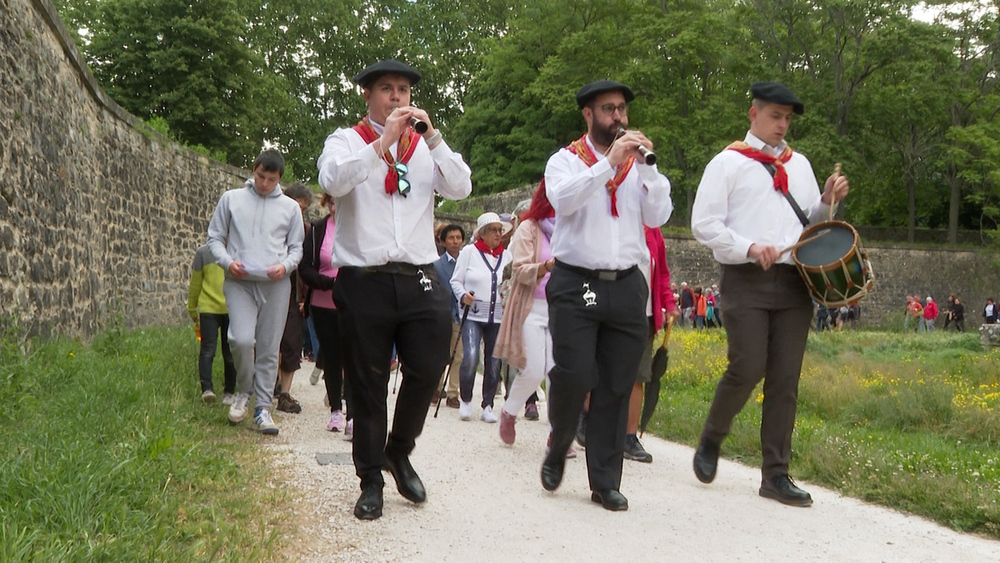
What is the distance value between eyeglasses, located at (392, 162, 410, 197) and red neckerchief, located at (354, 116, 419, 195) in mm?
15

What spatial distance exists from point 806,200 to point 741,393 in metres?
1.13

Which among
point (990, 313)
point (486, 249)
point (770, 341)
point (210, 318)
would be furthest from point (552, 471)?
point (990, 313)

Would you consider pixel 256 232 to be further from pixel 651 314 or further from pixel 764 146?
pixel 764 146

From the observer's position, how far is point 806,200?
5805 mm

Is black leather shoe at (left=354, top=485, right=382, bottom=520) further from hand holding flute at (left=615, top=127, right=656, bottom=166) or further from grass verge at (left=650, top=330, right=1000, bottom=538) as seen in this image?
grass verge at (left=650, top=330, right=1000, bottom=538)

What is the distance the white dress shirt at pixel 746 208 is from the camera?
560cm

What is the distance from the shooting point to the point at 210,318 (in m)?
8.65

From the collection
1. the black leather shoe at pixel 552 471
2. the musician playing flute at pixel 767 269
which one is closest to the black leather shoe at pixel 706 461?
the musician playing flute at pixel 767 269

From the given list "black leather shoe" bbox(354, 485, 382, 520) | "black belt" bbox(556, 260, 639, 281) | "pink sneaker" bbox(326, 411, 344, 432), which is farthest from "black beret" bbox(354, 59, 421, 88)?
"pink sneaker" bbox(326, 411, 344, 432)

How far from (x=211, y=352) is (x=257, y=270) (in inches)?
64.0

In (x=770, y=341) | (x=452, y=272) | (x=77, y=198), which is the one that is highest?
(x=77, y=198)

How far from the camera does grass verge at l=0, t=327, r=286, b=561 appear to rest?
3660mm

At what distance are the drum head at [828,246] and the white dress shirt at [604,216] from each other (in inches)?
29.9

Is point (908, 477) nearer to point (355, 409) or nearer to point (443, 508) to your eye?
point (443, 508)
